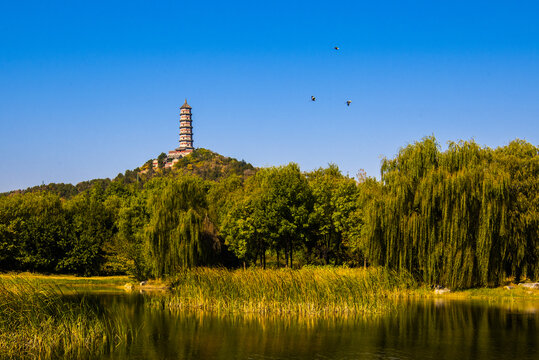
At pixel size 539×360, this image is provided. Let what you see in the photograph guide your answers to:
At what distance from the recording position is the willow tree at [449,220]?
1420 inches

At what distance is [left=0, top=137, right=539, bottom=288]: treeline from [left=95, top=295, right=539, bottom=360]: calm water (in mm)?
7751

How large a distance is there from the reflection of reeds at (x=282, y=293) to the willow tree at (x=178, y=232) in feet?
40.3

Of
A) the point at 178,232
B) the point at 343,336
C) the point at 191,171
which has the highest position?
the point at 191,171

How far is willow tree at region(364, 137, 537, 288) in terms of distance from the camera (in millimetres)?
36062

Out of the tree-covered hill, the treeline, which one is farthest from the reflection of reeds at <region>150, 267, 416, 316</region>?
the tree-covered hill

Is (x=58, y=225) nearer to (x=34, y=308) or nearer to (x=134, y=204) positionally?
(x=134, y=204)

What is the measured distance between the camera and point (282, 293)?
92.2 ft

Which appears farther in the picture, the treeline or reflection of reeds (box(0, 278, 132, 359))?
the treeline

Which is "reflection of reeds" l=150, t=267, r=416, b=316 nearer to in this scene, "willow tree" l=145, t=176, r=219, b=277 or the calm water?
the calm water

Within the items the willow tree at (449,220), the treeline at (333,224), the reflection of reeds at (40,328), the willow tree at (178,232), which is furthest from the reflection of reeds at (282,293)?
the willow tree at (178,232)

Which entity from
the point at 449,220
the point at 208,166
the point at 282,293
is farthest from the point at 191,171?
the point at 282,293

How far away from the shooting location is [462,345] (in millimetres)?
20438

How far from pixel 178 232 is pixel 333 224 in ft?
51.3

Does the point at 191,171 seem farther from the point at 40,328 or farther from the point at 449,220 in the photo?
the point at 40,328
